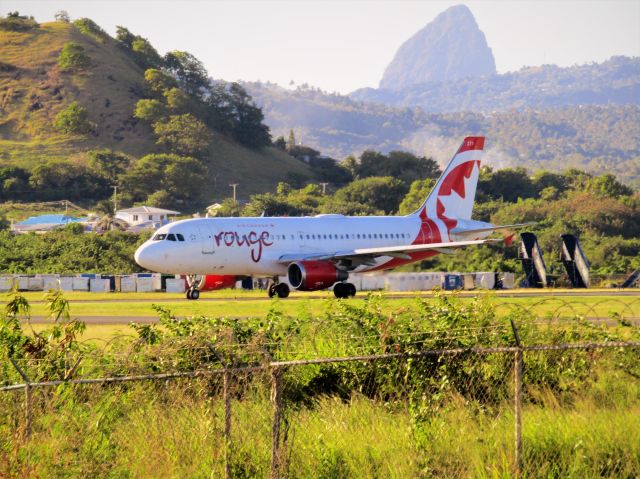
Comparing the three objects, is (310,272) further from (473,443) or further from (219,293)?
(473,443)

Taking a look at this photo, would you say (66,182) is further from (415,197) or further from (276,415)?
(276,415)

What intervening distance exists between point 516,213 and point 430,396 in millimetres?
95738

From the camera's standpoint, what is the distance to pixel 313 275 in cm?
4519

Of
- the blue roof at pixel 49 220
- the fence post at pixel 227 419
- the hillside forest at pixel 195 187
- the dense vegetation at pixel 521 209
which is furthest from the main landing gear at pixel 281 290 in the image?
the blue roof at pixel 49 220

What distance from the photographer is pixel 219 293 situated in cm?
5659

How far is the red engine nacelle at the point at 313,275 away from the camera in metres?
45.2

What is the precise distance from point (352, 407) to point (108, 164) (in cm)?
15442

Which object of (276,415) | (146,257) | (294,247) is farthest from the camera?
(294,247)

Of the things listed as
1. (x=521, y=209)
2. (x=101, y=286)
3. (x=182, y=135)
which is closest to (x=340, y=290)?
(x=101, y=286)

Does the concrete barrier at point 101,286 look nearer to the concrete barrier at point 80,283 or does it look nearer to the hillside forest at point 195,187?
the concrete barrier at point 80,283

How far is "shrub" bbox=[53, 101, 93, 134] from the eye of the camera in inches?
7170

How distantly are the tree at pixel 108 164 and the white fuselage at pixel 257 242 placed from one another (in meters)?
117

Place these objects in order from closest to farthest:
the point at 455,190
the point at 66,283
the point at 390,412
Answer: the point at 390,412 < the point at 455,190 < the point at 66,283

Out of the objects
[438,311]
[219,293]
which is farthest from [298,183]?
[438,311]
